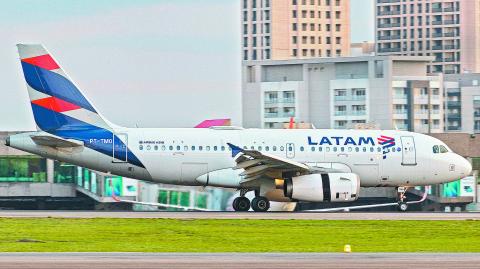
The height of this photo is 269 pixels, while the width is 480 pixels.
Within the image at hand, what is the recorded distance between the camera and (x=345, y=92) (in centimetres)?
17650

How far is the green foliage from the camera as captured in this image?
3816cm

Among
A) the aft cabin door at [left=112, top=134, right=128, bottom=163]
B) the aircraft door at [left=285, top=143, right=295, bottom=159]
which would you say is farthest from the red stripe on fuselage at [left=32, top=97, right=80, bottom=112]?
the aircraft door at [left=285, top=143, right=295, bottom=159]

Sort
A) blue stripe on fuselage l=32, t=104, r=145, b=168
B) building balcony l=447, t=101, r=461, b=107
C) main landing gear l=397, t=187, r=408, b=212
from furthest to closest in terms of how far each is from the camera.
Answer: building balcony l=447, t=101, r=461, b=107
main landing gear l=397, t=187, r=408, b=212
blue stripe on fuselage l=32, t=104, r=145, b=168

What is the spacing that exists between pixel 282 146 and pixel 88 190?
25896 mm

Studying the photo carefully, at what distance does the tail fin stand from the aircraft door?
8.55 metres

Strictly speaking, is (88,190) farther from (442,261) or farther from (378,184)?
(442,261)

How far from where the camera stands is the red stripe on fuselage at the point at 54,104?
5538cm

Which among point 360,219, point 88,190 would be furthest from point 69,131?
point 88,190

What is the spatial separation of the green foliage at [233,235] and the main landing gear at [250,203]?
6.97 m

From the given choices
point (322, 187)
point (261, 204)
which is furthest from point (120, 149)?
point (322, 187)

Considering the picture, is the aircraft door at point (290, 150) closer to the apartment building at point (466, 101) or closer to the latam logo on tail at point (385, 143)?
the latam logo on tail at point (385, 143)

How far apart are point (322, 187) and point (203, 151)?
5871 mm

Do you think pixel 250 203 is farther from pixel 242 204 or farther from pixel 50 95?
pixel 50 95

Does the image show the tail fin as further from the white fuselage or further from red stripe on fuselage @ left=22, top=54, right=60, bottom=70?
the white fuselage
